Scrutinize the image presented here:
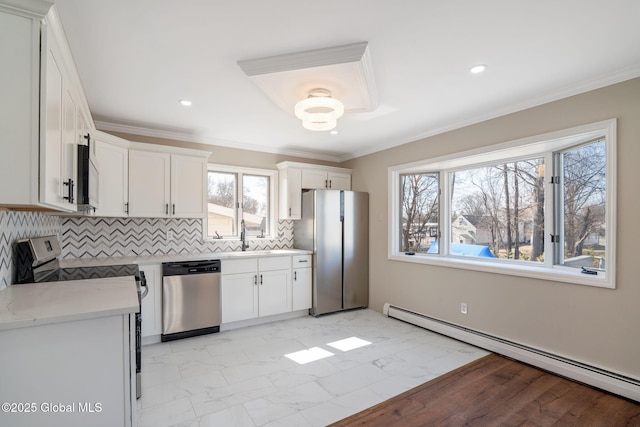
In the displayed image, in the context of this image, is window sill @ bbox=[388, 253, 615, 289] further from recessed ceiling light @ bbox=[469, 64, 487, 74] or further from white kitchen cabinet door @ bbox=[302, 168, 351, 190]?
recessed ceiling light @ bbox=[469, 64, 487, 74]

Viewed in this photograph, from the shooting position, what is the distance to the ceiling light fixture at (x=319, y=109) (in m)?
2.27

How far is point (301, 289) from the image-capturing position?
4250 millimetres

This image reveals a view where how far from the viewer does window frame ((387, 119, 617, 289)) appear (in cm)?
239

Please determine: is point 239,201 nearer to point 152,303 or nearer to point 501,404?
point 152,303

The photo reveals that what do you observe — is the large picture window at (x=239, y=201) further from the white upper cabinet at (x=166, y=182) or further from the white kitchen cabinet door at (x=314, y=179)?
the white kitchen cabinet door at (x=314, y=179)

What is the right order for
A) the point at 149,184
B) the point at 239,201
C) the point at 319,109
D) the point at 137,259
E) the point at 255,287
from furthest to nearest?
the point at 239,201 < the point at 255,287 < the point at 149,184 < the point at 137,259 < the point at 319,109

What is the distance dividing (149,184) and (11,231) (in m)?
1.68

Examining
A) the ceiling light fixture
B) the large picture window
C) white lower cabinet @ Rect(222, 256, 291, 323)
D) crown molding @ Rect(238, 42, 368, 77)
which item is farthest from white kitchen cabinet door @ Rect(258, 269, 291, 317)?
crown molding @ Rect(238, 42, 368, 77)

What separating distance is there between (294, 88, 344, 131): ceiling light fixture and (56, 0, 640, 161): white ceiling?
37 centimetres

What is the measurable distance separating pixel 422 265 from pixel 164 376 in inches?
118

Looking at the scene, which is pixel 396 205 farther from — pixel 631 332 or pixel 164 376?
pixel 164 376

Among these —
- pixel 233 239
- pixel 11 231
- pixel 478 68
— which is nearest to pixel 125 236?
pixel 233 239

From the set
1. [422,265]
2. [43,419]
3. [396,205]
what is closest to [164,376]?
[43,419]

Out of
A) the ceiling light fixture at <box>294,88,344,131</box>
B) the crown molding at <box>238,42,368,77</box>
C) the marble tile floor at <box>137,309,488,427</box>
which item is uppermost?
the crown molding at <box>238,42,368,77</box>
